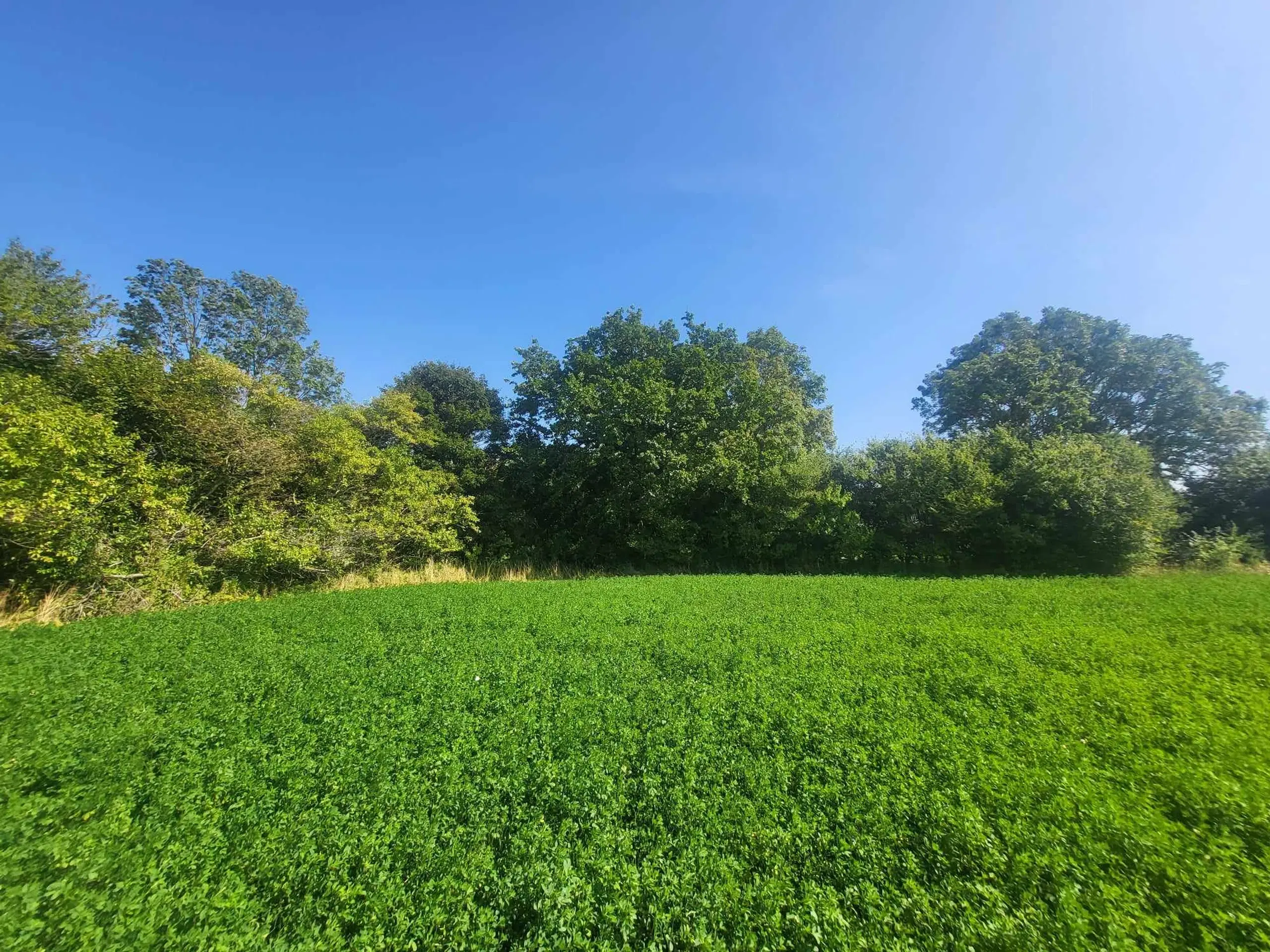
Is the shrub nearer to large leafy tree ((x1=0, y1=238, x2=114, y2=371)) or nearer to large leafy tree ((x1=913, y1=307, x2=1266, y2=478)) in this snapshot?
large leafy tree ((x1=0, y1=238, x2=114, y2=371))

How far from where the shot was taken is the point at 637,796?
356cm

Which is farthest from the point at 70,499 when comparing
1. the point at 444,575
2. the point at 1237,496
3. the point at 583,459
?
the point at 1237,496

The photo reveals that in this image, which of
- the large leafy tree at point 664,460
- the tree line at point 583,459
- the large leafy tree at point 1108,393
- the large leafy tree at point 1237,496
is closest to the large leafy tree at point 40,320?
the tree line at point 583,459

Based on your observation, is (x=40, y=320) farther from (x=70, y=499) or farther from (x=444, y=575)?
(x=444, y=575)

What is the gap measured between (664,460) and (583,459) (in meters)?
3.98

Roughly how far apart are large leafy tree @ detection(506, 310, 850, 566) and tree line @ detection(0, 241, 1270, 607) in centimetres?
12

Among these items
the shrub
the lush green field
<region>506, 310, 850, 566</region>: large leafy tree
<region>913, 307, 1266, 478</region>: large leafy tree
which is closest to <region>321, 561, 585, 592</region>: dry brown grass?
<region>506, 310, 850, 566</region>: large leafy tree

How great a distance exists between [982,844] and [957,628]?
601 cm

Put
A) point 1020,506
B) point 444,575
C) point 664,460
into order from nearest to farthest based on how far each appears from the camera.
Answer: point 444,575
point 1020,506
point 664,460

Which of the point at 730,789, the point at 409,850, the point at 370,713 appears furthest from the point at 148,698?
the point at 730,789

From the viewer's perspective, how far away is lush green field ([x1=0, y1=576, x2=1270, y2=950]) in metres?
2.51

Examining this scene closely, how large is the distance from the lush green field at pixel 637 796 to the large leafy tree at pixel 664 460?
12.8 metres

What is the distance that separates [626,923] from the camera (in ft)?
8.16

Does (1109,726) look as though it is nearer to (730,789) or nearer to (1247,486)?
(730,789)
